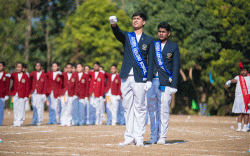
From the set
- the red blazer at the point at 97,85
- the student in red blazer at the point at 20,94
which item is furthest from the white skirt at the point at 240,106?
the student in red blazer at the point at 20,94

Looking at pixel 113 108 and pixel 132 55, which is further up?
pixel 132 55

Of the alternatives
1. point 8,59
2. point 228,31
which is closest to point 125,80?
point 228,31

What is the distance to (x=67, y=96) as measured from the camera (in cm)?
1617

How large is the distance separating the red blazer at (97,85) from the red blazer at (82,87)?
31 cm

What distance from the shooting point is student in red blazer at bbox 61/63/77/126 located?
15.8 meters

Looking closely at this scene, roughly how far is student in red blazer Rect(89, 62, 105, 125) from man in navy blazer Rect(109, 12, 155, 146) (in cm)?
885

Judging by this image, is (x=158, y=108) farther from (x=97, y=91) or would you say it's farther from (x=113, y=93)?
(x=113, y=93)

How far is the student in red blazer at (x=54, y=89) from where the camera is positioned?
16531 mm

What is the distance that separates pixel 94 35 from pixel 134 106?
95.3ft

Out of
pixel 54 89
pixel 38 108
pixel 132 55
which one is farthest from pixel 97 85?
pixel 132 55

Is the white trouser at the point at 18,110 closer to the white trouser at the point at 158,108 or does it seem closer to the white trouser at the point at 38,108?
the white trouser at the point at 38,108

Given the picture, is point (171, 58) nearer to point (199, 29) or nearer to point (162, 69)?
point (162, 69)

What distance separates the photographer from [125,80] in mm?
8289

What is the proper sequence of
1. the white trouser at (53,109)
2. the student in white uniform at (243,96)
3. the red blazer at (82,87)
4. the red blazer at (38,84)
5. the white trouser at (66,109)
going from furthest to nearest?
the white trouser at (53,109)
the red blazer at (82,87)
the red blazer at (38,84)
the white trouser at (66,109)
the student in white uniform at (243,96)
